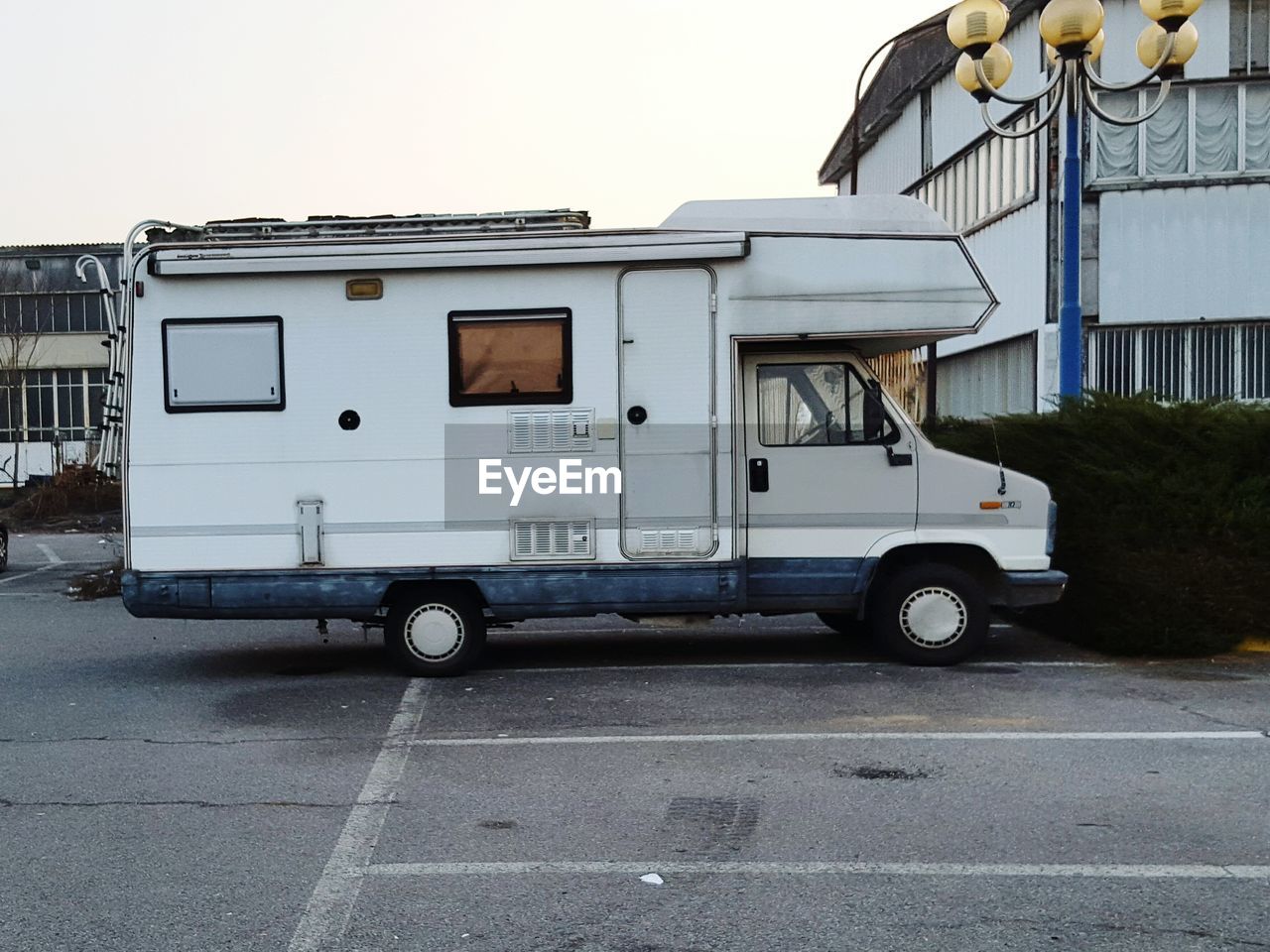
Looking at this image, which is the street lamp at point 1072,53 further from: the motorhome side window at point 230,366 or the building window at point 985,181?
the building window at point 985,181

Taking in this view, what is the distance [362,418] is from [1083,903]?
5.77m

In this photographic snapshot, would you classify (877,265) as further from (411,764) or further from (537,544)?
(411,764)

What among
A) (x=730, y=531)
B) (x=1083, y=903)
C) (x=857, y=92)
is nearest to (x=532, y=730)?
(x=730, y=531)

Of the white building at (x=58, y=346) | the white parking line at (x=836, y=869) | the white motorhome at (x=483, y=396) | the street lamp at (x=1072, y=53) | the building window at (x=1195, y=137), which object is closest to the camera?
the white parking line at (x=836, y=869)

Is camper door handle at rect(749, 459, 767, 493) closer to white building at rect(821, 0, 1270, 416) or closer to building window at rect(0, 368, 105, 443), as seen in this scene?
white building at rect(821, 0, 1270, 416)

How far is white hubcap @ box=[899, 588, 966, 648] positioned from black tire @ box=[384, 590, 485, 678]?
2.88 meters

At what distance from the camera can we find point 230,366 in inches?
358

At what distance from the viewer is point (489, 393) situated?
9102 mm

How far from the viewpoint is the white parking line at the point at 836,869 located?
5.04 m

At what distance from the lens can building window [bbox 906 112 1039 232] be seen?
75.0 ft

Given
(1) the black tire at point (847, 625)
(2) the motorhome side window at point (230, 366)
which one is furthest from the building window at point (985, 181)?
(2) the motorhome side window at point (230, 366)
